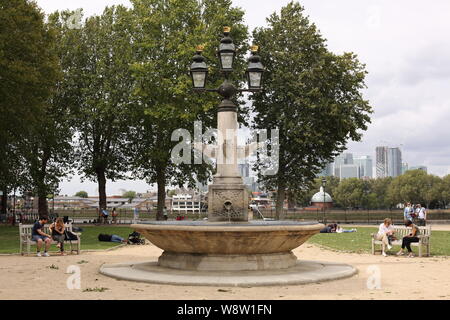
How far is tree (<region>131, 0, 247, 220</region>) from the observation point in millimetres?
35344

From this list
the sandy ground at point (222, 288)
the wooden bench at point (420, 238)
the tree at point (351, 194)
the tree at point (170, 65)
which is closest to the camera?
the sandy ground at point (222, 288)

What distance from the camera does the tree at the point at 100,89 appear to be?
40188 mm

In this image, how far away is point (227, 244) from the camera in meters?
11.3

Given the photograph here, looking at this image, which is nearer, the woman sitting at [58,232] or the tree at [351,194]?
the woman sitting at [58,232]

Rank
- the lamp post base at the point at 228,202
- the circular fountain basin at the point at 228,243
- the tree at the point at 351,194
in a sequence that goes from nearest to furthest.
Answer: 1. the circular fountain basin at the point at 228,243
2. the lamp post base at the point at 228,202
3. the tree at the point at 351,194

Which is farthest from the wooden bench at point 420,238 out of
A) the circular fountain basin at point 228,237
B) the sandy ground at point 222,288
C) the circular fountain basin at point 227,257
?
the circular fountain basin at point 228,237

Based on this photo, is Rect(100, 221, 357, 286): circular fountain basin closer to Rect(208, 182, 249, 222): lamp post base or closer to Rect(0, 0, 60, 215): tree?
Rect(208, 182, 249, 222): lamp post base

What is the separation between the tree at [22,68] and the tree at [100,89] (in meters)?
7.68

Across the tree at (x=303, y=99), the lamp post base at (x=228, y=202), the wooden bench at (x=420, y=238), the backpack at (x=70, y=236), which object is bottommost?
the wooden bench at (x=420, y=238)

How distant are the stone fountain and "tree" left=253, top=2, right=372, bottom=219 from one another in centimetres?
2455

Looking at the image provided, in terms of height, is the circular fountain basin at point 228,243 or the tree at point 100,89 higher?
the tree at point 100,89

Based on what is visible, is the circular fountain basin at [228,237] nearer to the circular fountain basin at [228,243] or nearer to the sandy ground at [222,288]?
the circular fountain basin at [228,243]

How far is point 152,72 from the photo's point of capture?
3669 cm

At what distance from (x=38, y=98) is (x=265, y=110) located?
17.1 meters
